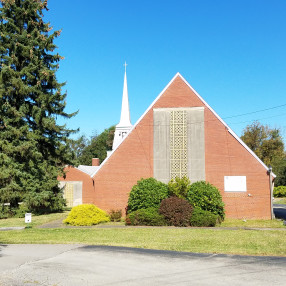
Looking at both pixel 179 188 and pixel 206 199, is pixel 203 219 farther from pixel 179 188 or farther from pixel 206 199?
pixel 179 188

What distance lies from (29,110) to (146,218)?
13.2 m

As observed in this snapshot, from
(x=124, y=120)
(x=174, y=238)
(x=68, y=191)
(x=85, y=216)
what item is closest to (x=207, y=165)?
(x=85, y=216)

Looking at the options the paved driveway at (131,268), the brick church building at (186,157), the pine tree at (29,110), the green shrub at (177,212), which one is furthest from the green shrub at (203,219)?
the pine tree at (29,110)

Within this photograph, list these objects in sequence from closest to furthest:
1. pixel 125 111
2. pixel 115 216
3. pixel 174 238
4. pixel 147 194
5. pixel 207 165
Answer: pixel 174 238, pixel 147 194, pixel 115 216, pixel 207 165, pixel 125 111

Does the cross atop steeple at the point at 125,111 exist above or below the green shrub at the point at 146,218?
above

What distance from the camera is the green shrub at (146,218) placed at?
1934 cm

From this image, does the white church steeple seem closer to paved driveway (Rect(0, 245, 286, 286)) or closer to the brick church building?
the brick church building

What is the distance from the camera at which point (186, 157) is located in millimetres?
22688

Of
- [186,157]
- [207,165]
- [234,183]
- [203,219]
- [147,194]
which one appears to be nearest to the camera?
Answer: [203,219]

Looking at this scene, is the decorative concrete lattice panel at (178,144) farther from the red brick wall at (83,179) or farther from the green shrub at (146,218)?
the red brick wall at (83,179)

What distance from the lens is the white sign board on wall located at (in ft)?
72.1

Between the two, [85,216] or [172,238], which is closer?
[172,238]

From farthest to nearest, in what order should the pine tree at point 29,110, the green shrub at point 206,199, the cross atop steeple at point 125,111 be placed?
the cross atop steeple at point 125,111
the pine tree at point 29,110
the green shrub at point 206,199

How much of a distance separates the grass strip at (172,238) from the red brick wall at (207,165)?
513 cm
